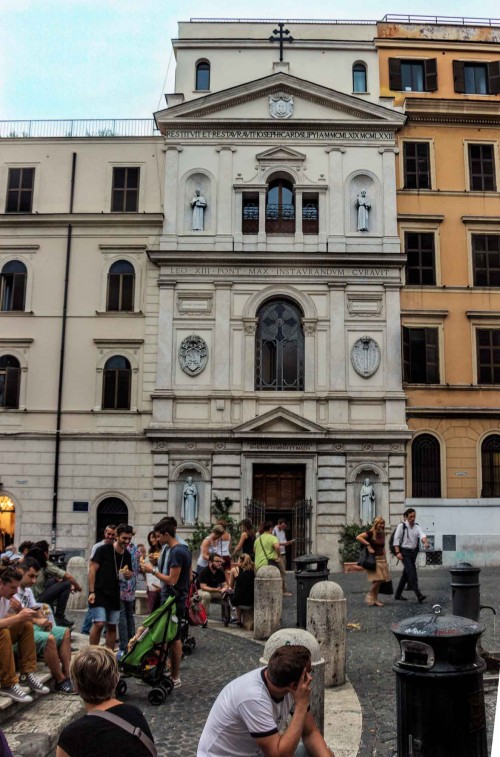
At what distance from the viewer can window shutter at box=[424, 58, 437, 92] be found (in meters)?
27.1

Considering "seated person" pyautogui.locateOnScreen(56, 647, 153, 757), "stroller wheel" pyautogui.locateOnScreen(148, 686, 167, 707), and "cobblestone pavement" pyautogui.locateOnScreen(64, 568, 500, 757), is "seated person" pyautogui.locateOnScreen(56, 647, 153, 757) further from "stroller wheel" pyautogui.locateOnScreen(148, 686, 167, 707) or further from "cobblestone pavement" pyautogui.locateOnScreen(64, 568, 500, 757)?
"stroller wheel" pyautogui.locateOnScreen(148, 686, 167, 707)

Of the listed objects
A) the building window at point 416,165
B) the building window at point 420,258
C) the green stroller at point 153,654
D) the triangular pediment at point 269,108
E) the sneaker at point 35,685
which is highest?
the triangular pediment at point 269,108

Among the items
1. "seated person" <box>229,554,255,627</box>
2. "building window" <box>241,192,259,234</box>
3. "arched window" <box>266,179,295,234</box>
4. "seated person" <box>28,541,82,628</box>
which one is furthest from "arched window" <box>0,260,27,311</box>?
"seated person" <box>28,541,82,628</box>

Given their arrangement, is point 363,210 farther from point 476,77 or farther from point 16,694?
point 16,694

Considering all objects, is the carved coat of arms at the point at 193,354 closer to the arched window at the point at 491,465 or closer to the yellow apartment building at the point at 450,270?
the yellow apartment building at the point at 450,270

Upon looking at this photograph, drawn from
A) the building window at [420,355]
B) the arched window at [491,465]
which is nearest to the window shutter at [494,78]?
the building window at [420,355]

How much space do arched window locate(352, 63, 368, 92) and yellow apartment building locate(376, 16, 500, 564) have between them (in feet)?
2.20

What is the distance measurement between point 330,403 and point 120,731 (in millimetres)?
20608

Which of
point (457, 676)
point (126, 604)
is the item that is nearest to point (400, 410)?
point (126, 604)

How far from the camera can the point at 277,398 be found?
24.5 meters

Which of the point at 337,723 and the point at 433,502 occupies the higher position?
the point at 433,502

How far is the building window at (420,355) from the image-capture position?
81.8ft

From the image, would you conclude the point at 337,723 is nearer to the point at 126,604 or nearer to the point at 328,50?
the point at 126,604

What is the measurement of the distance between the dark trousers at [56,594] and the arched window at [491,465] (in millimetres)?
16388
